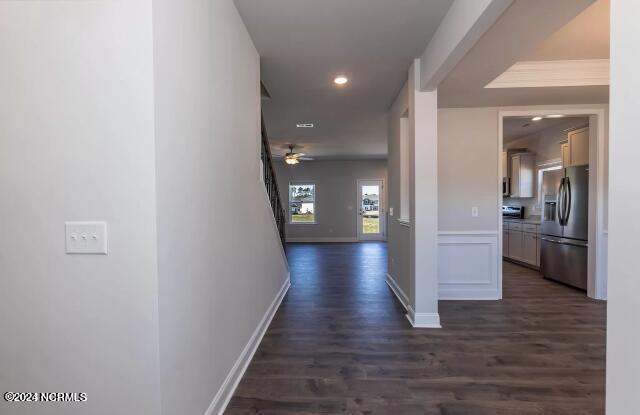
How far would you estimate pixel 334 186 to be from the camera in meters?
10.4

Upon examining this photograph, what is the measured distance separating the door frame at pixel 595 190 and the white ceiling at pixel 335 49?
1.95m

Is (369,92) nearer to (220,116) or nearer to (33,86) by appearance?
(220,116)

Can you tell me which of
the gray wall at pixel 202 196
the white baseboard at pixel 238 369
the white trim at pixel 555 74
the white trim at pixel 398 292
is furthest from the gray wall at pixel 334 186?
the gray wall at pixel 202 196

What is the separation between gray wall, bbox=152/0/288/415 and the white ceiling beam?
1.61 metres

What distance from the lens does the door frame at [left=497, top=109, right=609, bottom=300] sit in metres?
4.01

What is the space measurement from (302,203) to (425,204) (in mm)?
7679

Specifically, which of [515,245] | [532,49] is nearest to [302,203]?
[515,245]

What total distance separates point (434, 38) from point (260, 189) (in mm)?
2065

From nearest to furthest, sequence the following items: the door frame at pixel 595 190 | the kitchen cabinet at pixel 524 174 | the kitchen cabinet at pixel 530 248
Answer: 1. the door frame at pixel 595 190
2. the kitchen cabinet at pixel 530 248
3. the kitchen cabinet at pixel 524 174

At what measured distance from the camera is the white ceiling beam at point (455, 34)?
184 cm

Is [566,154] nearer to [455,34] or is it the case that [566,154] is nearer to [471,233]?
[471,233]

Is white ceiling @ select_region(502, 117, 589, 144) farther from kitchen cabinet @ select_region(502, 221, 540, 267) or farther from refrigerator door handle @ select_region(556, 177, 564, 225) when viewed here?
kitchen cabinet @ select_region(502, 221, 540, 267)

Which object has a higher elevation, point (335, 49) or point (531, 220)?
point (335, 49)

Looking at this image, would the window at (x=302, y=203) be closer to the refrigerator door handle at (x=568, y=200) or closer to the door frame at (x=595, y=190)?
the door frame at (x=595, y=190)
